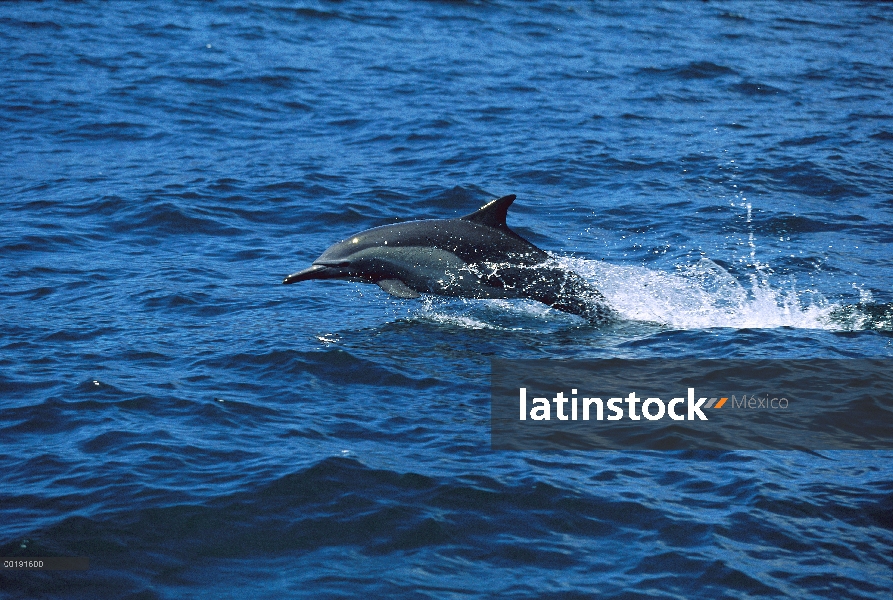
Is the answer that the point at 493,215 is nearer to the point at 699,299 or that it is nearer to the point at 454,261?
the point at 454,261

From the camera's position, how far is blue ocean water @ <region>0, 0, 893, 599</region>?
25.9ft

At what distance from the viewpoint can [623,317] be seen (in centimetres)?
1299

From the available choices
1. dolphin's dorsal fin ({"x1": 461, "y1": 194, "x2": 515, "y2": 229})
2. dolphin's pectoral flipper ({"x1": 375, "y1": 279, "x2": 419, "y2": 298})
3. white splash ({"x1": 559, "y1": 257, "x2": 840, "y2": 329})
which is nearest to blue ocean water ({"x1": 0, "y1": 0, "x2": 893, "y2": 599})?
white splash ({"x1": 559, "y1": 257, "x2": 840, "y2": 329})

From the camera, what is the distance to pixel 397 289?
482 inches

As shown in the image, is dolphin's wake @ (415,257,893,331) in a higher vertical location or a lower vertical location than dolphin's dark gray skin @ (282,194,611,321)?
lower

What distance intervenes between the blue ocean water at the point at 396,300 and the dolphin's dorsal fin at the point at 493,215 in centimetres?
131

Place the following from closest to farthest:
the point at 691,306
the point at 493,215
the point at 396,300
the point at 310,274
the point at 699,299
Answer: the point at 493,215 → the point at 310,274 → the point at 691,306 → the point at 699,299 → the point at 396,300

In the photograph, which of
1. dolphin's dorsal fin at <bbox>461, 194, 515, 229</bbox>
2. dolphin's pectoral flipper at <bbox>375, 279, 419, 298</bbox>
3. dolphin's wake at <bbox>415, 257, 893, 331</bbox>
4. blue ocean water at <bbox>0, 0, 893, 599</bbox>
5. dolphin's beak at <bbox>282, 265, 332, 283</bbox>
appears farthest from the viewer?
dolphin's wake at <bbox>415, 257, 893, 331</bbox>

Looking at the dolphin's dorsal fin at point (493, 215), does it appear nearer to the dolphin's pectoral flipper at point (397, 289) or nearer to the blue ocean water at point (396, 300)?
the dolphin's pectoral flipper at point (397, 289)

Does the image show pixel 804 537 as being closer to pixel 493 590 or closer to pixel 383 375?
pixel 493 590

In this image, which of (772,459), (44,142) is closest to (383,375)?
(772,459)

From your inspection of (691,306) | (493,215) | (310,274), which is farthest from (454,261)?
(691,306)

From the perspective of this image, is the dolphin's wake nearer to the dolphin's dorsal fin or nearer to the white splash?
the white splash

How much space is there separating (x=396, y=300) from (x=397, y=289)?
170cm
